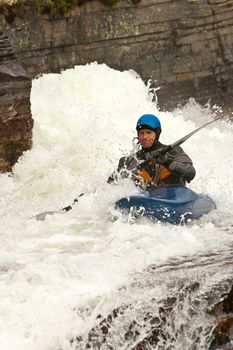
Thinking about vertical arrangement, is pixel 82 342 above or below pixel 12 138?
below

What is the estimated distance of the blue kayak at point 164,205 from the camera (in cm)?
787

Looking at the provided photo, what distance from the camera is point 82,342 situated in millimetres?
5637

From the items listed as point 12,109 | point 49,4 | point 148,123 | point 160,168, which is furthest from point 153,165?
point 49,4

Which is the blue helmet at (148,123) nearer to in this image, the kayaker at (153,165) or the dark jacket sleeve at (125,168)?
the kayaker at (153,165)

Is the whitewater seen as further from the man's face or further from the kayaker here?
the man's face

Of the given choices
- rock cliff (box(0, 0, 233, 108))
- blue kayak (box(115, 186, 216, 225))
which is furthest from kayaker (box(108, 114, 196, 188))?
rock cliff (box(0, 0, 233, 108))

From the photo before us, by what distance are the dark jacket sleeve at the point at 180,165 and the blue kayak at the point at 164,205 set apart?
0.57ft

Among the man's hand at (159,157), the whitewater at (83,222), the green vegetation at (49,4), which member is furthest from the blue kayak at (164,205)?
the green vegetation at (49,4)

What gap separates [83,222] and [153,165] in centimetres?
97

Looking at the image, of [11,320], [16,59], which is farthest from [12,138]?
[11,320]

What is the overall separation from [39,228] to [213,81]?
945 centimetres

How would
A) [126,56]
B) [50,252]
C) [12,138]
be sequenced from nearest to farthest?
1. [50,252]
2. [12,138]
3. [126,56]

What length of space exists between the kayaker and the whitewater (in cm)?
16

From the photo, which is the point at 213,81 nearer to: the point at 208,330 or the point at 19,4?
the point at 19,4
